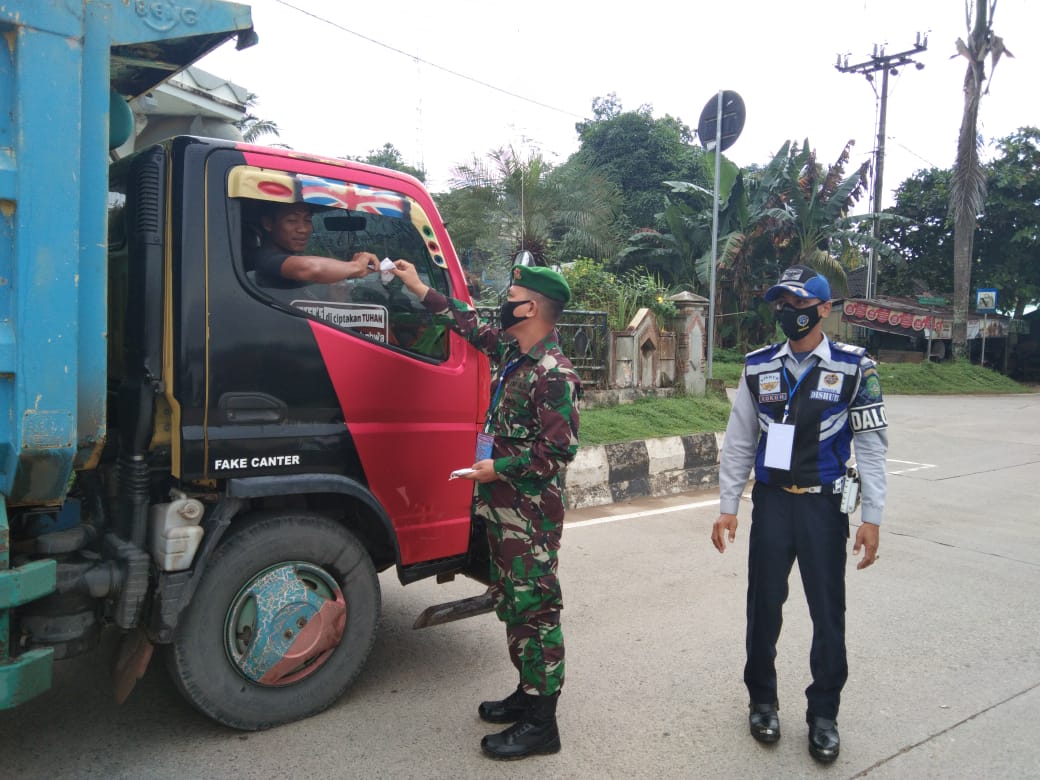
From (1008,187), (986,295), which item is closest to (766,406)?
(986,295)

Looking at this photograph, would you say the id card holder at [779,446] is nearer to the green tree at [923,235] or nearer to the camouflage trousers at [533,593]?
the camouflage trousers at [533,593]

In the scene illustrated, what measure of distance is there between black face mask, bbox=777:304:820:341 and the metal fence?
563cm

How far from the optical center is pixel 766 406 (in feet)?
10.1

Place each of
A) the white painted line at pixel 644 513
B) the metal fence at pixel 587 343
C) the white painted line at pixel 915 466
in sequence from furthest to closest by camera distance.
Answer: the white painted line at pixel 915 466 < the metal fence at pixel 587 343 < the white painted line at pixel 644 513

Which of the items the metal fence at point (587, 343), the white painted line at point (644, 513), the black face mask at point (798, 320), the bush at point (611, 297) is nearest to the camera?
the black face mask at point (798, 320)

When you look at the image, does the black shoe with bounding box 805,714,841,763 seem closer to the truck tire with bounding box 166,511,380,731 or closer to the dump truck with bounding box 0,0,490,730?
the dump truck with bounding box 0,0,490,730

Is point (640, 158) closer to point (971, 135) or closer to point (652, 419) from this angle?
point (971, 135)

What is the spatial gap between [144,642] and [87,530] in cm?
44

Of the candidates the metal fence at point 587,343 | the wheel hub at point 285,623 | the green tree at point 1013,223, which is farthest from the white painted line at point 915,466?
the green tree at point 1013,223


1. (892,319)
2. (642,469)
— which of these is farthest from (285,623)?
(892,319)

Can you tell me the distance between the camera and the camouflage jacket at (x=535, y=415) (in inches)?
112

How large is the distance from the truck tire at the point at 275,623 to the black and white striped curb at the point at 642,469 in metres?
3.96

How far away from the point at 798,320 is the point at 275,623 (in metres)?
2.22

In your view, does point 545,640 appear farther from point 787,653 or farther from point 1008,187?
point 1008,187
